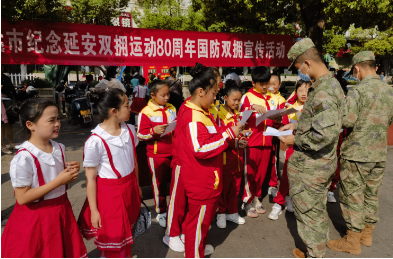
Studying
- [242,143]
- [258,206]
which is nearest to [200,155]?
[242,143]

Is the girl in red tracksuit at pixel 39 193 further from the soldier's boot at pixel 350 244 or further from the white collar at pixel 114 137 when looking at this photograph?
the soldier's boot at pixel 350 244

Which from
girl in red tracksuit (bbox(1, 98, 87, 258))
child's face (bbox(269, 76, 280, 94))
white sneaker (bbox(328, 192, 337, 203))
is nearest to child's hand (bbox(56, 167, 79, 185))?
→ girl in red tracksuit (bbox(1, 98, 87, 258))

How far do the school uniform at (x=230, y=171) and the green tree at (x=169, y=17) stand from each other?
17560mm

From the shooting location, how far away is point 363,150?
2.77 meters

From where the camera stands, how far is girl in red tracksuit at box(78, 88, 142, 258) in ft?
6.92

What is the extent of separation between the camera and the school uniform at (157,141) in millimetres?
3170

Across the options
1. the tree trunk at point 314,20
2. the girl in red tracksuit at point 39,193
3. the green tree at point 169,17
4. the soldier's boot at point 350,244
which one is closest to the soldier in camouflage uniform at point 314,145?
the soldier's boot at point 350,244

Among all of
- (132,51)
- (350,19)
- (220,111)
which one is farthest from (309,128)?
(350,19)

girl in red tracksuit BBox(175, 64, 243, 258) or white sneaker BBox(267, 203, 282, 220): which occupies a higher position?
girl in red tracksuit BBox(175, 64, 243, 258)

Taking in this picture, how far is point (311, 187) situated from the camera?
2.46m

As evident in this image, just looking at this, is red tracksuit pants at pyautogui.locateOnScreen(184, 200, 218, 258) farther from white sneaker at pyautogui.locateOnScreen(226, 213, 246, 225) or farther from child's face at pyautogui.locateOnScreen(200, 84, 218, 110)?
white sneaker at pyautogui.locateOnScreen(226, 213, 246, 225)

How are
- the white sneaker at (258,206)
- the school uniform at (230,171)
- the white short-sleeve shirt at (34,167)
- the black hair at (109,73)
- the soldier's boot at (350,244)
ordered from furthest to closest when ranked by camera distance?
1. the black hair at (109,73)
2. the white sneaker at (258,206)
3. the school uniform at (230,171)
4. the soldier's boot at (350,244)
5. the white short-sleeve shirt at (34,167)

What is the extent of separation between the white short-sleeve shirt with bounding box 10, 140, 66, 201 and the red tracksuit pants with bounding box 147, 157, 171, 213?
1.35m

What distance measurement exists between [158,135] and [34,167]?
4.95ft
